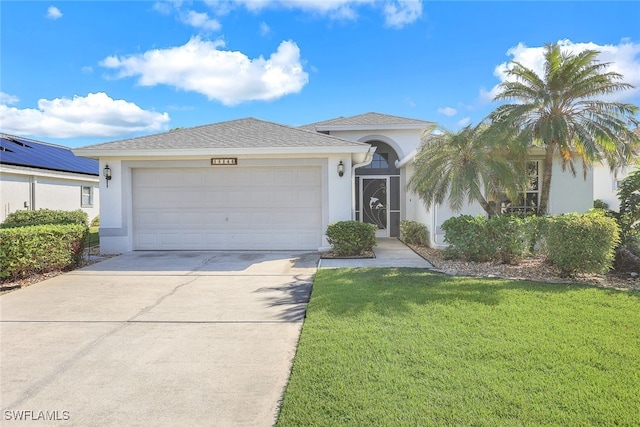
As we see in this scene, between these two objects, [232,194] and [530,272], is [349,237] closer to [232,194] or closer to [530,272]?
[232,194]

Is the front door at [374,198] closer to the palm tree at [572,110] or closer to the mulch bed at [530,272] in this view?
the mulch bed at [530,272]

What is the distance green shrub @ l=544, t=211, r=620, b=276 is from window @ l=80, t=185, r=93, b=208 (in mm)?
24967

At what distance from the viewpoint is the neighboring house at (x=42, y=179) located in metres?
16.9

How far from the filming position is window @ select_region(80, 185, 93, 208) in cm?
2232

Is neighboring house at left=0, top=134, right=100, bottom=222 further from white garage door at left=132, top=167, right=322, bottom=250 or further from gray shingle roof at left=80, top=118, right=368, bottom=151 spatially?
white garage door at left=132, top=167, right=322, bottom=250

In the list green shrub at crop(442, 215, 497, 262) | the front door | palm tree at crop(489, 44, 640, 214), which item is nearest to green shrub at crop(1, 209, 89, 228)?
the front door

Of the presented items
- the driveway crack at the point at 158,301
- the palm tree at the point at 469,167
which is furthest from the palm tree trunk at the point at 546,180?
the driveway crack at the point at 158,301

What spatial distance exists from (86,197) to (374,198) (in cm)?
1923

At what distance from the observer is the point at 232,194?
449 inches

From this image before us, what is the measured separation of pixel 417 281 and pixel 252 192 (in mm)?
6351

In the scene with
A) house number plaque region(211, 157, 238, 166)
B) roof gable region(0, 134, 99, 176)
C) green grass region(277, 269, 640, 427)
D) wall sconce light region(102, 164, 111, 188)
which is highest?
roof gable region(0, 134, 99, 176)

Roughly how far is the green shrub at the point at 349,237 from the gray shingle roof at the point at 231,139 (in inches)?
99.3

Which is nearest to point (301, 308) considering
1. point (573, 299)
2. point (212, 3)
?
point (573, 299)

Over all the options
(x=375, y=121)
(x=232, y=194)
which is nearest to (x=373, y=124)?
(x=375, y=121)
